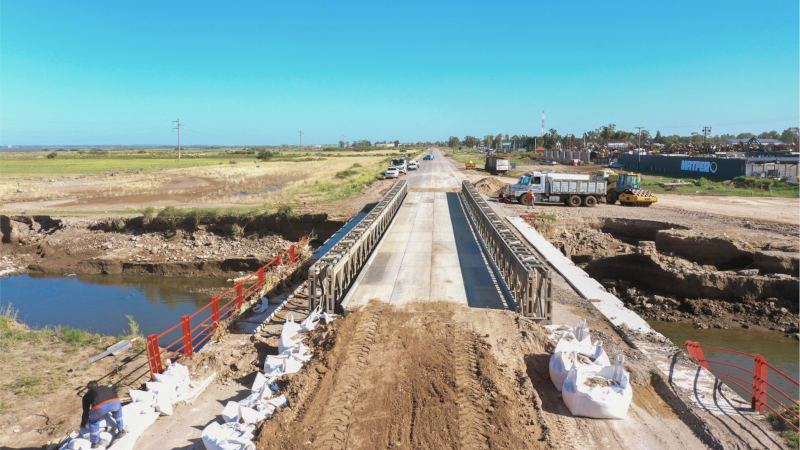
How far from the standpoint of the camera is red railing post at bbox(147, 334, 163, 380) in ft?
25.9

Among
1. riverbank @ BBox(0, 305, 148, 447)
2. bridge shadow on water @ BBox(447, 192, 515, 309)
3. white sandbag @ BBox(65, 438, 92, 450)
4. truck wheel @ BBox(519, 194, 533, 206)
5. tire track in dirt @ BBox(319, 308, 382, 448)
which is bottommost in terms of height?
riverbank @ BBox(0, 305, 148, 447)

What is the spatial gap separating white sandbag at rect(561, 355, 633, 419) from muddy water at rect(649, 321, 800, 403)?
8378mm

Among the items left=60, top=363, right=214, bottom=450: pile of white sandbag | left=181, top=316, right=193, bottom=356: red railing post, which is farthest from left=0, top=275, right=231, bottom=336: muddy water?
left=60, top=363, right=214, bottom=450: pile of white sandbag

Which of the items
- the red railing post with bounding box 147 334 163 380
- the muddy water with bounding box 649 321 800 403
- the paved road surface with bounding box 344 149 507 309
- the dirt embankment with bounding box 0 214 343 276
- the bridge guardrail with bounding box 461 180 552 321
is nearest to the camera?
the red railing post with bounding box 147 334 163 380

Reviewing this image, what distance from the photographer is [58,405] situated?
827cm

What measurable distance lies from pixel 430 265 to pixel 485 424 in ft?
25.7

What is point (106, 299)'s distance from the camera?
20578 mm

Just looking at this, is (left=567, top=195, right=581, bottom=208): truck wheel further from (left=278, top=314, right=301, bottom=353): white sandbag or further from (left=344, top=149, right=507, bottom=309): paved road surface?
(left=278, top=314, right=301, bottom=353): white sandbag

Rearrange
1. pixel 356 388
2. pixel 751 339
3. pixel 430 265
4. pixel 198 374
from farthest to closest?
pixel 751 339 < pixel 430 265 < pixel 198 374 < pixel 356 388

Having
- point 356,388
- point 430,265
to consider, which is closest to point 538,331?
point 356,388

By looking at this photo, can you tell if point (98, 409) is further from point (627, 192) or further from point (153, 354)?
point (627, 192)

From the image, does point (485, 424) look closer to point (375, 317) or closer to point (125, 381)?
point (375, 317)

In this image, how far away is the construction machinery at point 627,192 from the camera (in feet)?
98.7

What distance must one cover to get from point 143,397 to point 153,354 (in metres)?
1.40
